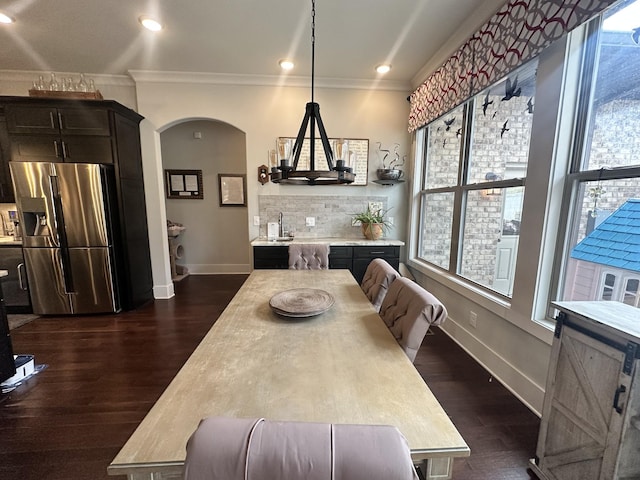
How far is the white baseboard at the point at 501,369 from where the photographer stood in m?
1.84

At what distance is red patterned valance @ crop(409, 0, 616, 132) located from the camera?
153 centimetres

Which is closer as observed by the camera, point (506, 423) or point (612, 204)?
point (612, 204)

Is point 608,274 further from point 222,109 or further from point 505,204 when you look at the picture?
point 222,109

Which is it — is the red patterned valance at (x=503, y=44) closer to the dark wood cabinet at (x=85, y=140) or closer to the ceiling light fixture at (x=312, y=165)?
the ceiling light fixture at (x=312, y=165)

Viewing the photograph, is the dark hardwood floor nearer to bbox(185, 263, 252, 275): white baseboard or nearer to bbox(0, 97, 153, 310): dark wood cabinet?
bbox(0, 97, 153, 310): dark wood cabinet

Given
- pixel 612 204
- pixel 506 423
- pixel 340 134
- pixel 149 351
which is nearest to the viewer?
pixel 612 204

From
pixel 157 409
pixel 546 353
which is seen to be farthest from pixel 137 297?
pixel 546 353

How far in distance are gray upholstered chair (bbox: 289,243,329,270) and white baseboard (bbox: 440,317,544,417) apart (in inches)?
58.1

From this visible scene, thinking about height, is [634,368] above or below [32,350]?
above

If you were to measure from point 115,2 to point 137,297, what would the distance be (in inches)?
120

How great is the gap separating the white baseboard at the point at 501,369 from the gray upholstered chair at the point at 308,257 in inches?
58.1

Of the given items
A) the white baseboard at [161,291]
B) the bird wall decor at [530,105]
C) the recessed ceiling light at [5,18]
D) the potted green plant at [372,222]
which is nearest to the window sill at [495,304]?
the potted green plant at [372,222]

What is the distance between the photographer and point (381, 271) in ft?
6.43

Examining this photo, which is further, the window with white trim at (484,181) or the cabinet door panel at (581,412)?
the window with white trim at (484,181)
